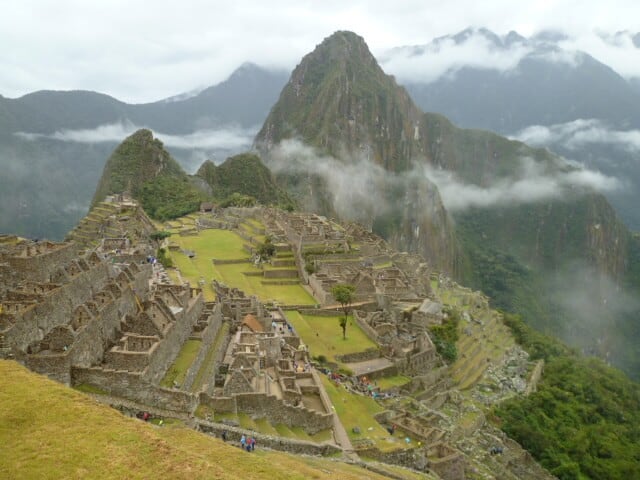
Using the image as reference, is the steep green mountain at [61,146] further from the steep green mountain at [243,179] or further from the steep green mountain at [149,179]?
the steep green mountain at [243,179]

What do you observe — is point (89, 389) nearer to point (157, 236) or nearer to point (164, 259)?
point (164, 259)

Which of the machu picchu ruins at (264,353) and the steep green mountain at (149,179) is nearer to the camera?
the machu picchu ruins at (264,353)

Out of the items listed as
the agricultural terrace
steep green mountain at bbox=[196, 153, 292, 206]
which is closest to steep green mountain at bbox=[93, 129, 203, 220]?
steep green mountain at bbox=[196, 153, 292, 206]

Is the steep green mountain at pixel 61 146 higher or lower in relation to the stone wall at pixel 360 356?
higher

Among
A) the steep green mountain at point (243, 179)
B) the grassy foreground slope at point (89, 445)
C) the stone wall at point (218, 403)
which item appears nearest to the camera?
the grassy foreground slope at point (89, 445)

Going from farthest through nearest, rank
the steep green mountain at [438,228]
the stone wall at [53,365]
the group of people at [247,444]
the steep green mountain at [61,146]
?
the steep green mountain at [438,228] < the steep green mountain at [61,146] < the group of people at [247,444] < the stone wall at [53,365]

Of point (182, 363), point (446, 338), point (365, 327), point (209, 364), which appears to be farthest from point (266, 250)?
point (182, 363)

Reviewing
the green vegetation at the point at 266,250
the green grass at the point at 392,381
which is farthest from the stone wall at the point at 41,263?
the green vegetation at the point at 266,250
